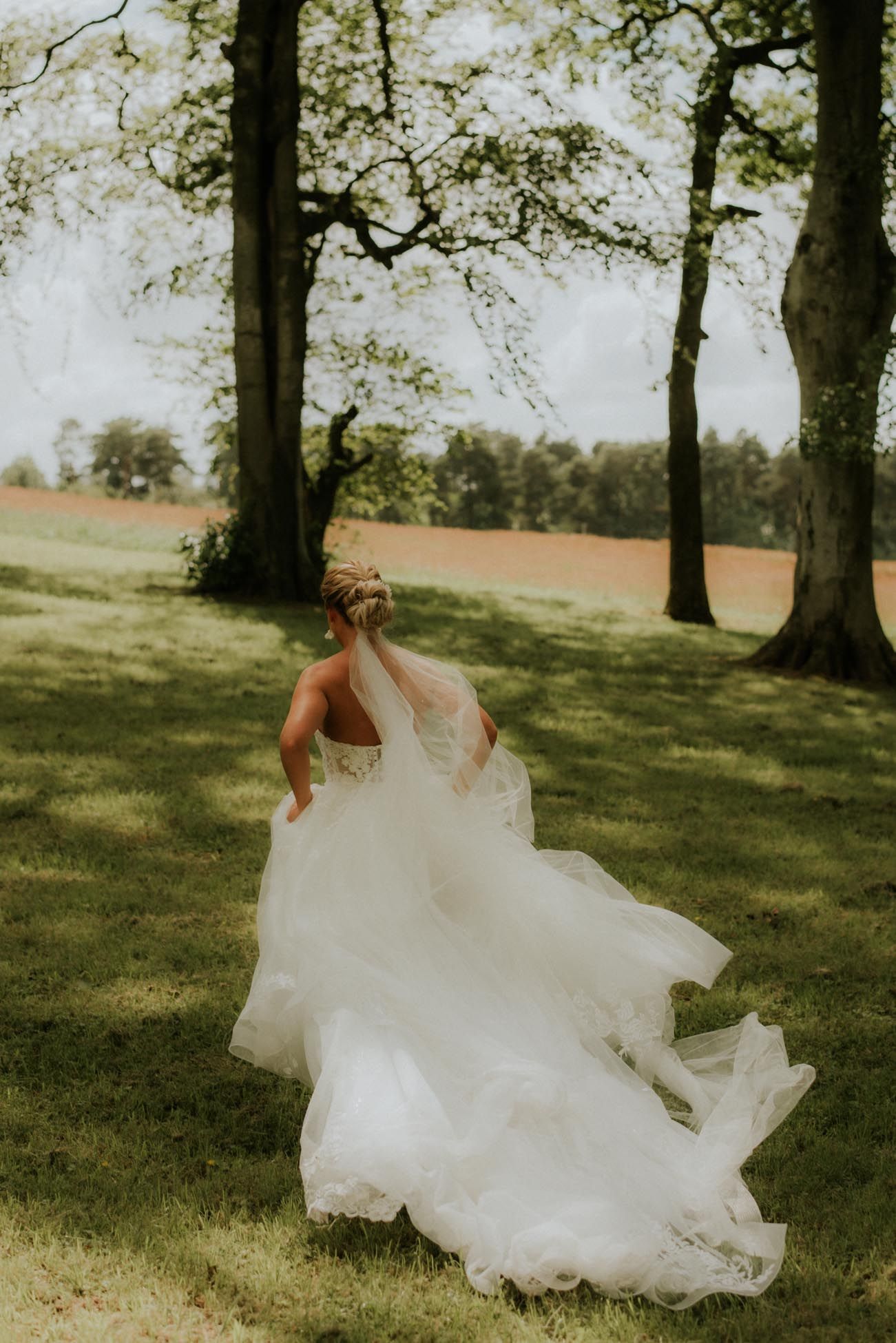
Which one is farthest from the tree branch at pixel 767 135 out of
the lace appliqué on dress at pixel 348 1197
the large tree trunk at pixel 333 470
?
the lace appliqué on dress at pixel 348 1197

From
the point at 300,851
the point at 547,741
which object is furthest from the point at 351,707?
the point at 547,741

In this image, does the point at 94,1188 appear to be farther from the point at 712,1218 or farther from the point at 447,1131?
the point at 712,1218

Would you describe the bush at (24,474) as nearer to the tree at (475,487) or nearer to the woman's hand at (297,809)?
the tree at (475,487)

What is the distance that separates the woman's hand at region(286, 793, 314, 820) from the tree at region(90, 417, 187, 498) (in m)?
131

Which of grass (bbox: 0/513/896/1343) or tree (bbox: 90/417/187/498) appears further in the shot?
tree (bbox: 90/417/187/498)

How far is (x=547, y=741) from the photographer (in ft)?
40.5

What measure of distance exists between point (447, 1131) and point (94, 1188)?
1421 mm

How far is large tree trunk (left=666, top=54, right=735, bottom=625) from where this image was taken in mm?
21719

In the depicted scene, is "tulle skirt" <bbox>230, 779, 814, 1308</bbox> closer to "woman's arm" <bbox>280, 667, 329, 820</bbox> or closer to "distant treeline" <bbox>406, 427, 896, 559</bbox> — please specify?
"woman's arm" <bbox>280, 667, 329, 820</bbox>

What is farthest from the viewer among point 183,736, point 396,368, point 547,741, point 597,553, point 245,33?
point 597,553

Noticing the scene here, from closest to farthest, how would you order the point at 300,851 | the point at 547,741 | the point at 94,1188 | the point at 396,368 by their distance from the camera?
the point at 94,1188, the point at 300,851, the point at 547,741, the point at 396,368

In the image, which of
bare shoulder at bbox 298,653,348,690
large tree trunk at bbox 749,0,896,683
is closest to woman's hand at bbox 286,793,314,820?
bare shoulder at bbox 298,653,348,690

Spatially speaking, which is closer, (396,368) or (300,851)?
(300,851)

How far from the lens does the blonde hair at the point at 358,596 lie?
480 centimetres
